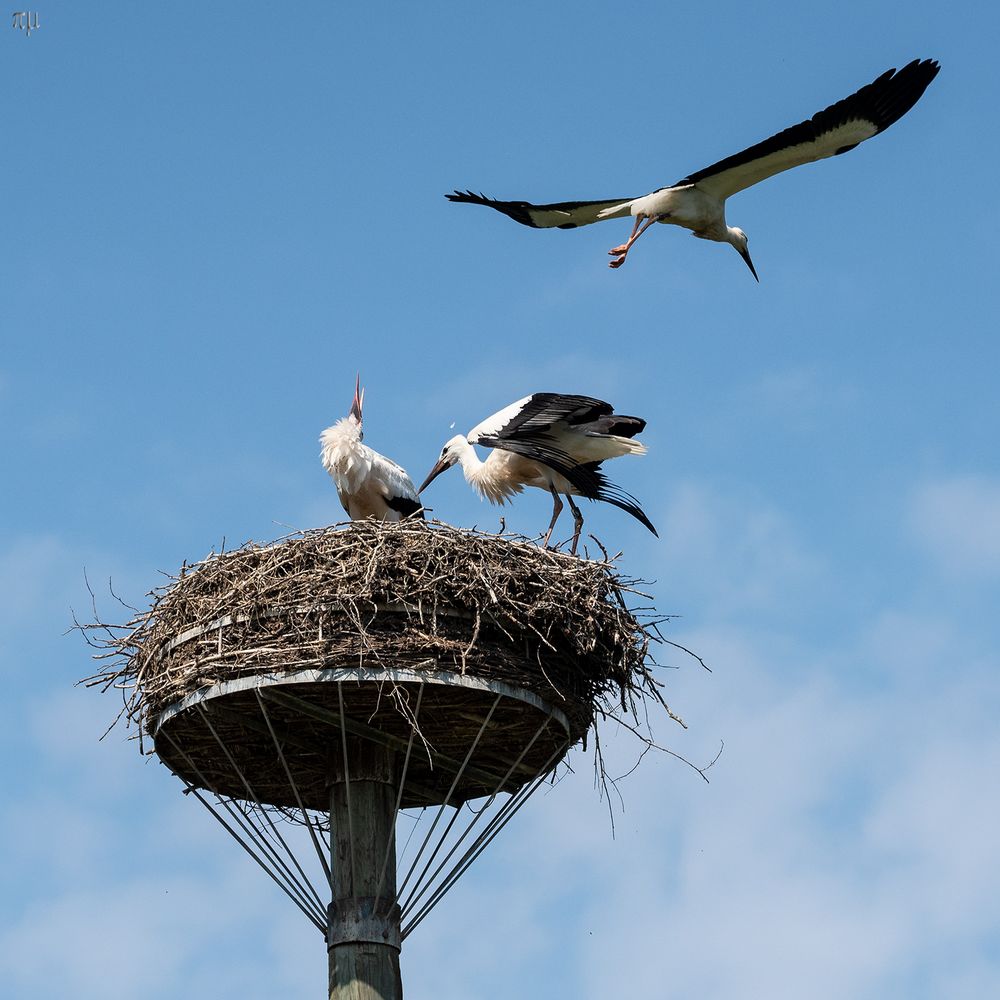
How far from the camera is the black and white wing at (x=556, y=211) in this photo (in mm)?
14288

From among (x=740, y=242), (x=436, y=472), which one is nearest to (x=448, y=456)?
(x=436, y=472)

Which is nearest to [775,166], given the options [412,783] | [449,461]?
[449,461]

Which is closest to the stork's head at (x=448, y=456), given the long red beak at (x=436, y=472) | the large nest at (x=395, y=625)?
the long red beak at (x=436, y=472)

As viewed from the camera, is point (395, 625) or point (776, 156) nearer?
point (395, 625)

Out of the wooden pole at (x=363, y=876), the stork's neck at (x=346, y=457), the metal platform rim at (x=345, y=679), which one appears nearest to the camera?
the metal platform rim at (x=345, y=679)

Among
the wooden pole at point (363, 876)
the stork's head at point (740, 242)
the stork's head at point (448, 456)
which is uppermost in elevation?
the stork's head at point (740, 242)

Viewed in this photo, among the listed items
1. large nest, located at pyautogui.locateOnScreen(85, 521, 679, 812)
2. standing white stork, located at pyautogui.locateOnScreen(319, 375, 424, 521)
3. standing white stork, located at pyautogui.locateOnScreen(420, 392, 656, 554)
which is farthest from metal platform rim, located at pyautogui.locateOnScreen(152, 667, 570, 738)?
standing white stork, located at pyautogui.locateOnScreen(319, 375, 424, 521)

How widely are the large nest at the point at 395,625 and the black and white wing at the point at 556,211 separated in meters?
4.97

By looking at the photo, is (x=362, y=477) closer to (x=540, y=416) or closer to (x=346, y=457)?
(x=346, y=457)

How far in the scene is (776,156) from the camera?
42.0ft

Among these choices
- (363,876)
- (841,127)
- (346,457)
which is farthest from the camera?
(346,457)

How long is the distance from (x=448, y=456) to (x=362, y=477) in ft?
4.11

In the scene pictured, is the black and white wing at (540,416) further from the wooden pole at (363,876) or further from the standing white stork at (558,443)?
the wooden pole at (363,876)

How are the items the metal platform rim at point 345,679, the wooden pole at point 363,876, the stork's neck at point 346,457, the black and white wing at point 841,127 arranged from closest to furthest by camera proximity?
the metal platform rim at point 345,679 → the wooden pole at point 363,876 → the black and white wing at point 841,127 → the stork's neck at point 346,457
